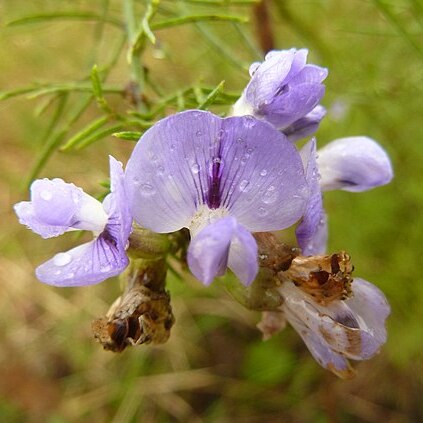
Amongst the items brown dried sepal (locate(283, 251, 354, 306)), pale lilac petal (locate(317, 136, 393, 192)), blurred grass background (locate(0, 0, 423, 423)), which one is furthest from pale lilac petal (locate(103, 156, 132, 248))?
blurred grass background (locate(0, 0, 423, 423))

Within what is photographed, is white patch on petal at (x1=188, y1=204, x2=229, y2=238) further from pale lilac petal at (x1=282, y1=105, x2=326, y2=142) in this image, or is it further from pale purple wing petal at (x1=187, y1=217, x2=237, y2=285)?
pale lilac petal at (x1=282, y1=105, x2=326, y2=142)

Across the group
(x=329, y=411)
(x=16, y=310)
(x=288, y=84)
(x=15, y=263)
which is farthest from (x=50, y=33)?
(x=288, y=84)

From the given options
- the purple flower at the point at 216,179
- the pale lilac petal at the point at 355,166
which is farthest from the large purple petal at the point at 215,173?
the pale lilac petal at the point at 355,166

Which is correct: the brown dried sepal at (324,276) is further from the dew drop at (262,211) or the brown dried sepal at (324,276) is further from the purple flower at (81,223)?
the purple flower at (81,223)

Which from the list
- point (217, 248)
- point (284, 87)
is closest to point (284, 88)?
point (284, 87)

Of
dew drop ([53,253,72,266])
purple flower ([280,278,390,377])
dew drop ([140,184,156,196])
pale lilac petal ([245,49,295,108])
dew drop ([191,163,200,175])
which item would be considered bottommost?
purple flower ([280,278,390,377])

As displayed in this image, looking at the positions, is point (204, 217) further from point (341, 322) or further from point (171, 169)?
point (341, 322)
